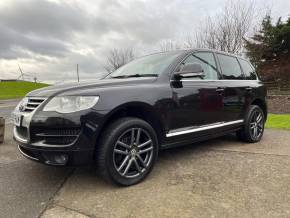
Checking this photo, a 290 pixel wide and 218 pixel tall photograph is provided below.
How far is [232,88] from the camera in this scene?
508 centimetres

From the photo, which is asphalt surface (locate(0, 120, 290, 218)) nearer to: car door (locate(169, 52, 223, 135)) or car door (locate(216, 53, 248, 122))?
car door (locate(169, 52, 223, 135))

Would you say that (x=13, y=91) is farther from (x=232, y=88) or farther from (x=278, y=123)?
(x=232, y=88)

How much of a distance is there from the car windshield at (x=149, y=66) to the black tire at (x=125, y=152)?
881 millimetres

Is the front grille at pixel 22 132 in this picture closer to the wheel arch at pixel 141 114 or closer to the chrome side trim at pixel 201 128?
the wheel arch at pixel 141 114

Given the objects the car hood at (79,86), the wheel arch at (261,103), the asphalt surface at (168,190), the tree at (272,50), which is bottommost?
the asphalt surface at (168,190)

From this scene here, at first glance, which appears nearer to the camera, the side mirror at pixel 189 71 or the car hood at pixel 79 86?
the car hood at pixel 79 86

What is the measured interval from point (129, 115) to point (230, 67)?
2.46 metres

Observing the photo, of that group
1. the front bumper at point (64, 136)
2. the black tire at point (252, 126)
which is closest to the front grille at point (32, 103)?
the front bumper at point (64, 136)

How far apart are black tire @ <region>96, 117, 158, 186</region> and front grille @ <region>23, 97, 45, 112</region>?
80cm

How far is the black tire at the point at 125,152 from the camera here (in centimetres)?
329

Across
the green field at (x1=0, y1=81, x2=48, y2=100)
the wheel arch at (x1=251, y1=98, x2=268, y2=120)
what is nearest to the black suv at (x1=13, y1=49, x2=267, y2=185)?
the wheel arch at (x1=251, y1=98, x2=268, y2=120)

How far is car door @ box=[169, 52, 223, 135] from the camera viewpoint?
405cm

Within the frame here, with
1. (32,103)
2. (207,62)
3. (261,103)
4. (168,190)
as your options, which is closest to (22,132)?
(32,103)

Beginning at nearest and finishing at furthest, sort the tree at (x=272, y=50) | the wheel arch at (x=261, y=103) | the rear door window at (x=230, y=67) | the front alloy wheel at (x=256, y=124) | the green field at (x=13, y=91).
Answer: the rear door window at (x=230, y=67) < the front alloy wheel at (x=256, y=124) < the wheel arch at (x=261, y=103) < the tree at (x=272, y=50) < the green field at (x=13, y=91)
